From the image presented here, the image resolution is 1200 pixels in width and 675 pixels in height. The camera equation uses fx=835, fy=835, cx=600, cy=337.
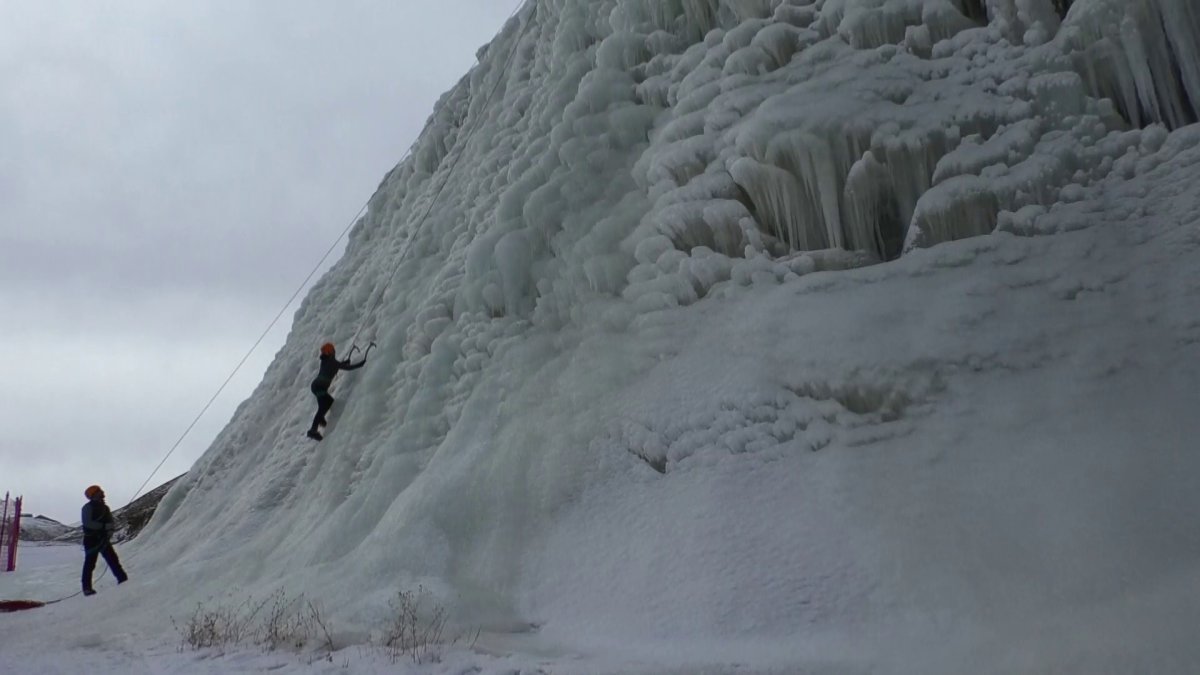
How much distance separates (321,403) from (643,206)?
4.13m

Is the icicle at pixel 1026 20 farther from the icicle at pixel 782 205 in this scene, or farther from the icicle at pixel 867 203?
the icicle at pixel 782 205

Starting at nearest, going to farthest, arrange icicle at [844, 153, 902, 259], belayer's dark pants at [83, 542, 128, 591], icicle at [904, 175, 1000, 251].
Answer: icicle at [904, 175, 1000, 251], icicle at [844, 153, 902, 259], belayer's dark pants at [83, 542, 128, 591]

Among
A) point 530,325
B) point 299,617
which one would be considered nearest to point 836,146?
point 530,325

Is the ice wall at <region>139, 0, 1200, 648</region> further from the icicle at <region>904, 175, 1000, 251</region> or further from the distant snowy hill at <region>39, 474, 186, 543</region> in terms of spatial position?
the distant snowy hill at <region>39, 474, 186, 543</region>

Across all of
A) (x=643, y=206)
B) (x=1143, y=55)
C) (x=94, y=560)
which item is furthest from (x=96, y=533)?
(x=1143, y=55)

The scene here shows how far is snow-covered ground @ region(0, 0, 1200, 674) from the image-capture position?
4.26m

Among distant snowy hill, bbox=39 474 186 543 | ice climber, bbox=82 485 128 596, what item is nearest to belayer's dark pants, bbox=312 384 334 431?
ice climber, bbox=82 485 128 596

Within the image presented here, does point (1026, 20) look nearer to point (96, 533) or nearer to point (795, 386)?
point (795, 386)

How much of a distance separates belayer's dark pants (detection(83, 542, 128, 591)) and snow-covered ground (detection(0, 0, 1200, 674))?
2.38 feet

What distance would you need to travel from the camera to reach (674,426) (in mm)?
5637

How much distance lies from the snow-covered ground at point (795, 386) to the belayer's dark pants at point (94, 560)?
0.73 metres

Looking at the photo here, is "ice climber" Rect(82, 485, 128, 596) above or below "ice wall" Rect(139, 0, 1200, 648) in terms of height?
below

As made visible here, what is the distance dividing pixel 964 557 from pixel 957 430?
33.0 inches

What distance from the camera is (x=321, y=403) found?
870cm
